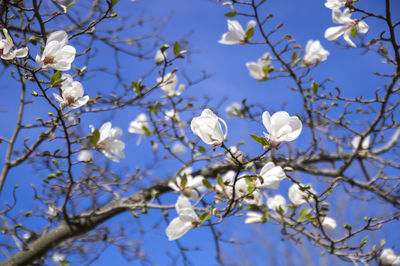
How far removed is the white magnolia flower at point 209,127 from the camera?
82 centimetres

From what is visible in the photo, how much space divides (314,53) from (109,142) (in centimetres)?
122

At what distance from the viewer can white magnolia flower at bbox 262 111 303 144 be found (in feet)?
2.64

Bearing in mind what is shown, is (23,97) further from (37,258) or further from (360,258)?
(360,258)

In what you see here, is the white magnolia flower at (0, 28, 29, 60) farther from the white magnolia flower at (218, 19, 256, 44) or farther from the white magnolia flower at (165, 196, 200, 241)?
the white magnolia flower at (218, 19, 256, 44)

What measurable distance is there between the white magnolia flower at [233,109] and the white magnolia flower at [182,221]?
1.31 m

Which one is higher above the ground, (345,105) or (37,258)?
(345,105)

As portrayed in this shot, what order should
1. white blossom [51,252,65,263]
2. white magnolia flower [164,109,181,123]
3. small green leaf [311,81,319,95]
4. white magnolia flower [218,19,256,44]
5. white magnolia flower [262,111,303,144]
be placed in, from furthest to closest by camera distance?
white blossom [51,252,65,263]
white magnolia flower [164,109,181,123]
small green leaf [311,81,319,95]
white magnolia flower [218,19,256,44]
white magnolia flower [262,111,303,144]

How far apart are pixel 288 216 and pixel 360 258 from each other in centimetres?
34

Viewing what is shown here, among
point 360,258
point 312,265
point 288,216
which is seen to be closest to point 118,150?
point 288,216

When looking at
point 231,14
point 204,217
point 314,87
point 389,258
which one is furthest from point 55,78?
point 389,258

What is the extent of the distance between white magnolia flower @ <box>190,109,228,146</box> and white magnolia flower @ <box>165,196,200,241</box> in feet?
0.83

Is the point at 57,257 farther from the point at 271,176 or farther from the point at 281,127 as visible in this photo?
the point at 281,127

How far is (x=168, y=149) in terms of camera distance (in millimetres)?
2051

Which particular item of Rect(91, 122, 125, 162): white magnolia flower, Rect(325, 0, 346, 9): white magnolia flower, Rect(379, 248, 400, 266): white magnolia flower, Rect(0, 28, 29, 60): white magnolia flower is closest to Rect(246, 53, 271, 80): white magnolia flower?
Rect(325, 0, 346, 9): white magnolia flower
